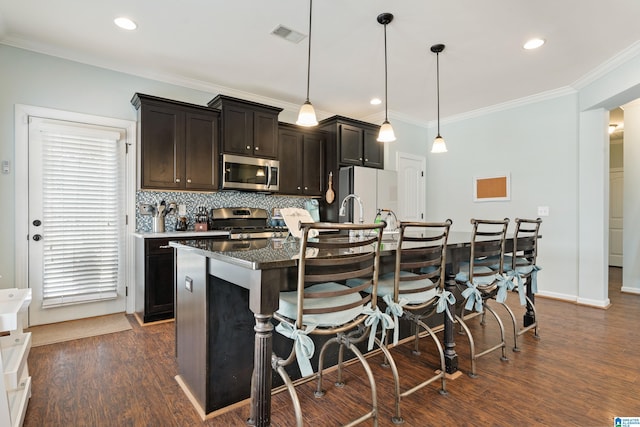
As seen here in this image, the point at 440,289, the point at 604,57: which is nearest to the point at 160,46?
the point at 440,289

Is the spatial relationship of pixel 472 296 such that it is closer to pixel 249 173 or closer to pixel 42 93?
pixel 249 173

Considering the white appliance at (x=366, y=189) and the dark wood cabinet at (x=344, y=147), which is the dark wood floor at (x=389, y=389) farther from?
the dark wood cabinet at (x=344, y=147)

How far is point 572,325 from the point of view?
127 inches

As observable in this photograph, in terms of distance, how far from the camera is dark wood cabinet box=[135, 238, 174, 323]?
3205 mm

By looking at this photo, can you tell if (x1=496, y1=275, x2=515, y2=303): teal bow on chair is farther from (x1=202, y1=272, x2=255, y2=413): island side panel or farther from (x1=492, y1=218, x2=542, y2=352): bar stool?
(x1=202, y1=272, x2=255, y2=413): island side panel

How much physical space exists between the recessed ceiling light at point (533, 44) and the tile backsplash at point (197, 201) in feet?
10.7

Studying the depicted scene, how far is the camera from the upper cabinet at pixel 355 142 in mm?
4770

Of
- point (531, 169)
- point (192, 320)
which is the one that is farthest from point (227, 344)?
point (531, 169)

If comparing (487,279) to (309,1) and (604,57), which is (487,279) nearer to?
(309,1)

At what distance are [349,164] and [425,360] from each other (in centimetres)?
304

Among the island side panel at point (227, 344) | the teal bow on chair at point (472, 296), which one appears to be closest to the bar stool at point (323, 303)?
the island side panel at point (227, 344)

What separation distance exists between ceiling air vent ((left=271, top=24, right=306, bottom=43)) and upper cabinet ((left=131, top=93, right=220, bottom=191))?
131cm

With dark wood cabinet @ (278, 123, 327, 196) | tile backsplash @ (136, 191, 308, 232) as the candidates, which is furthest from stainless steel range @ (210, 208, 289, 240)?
dark wood cabinet @ (278, 123, 327, 196)

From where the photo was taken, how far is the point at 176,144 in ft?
11.8
